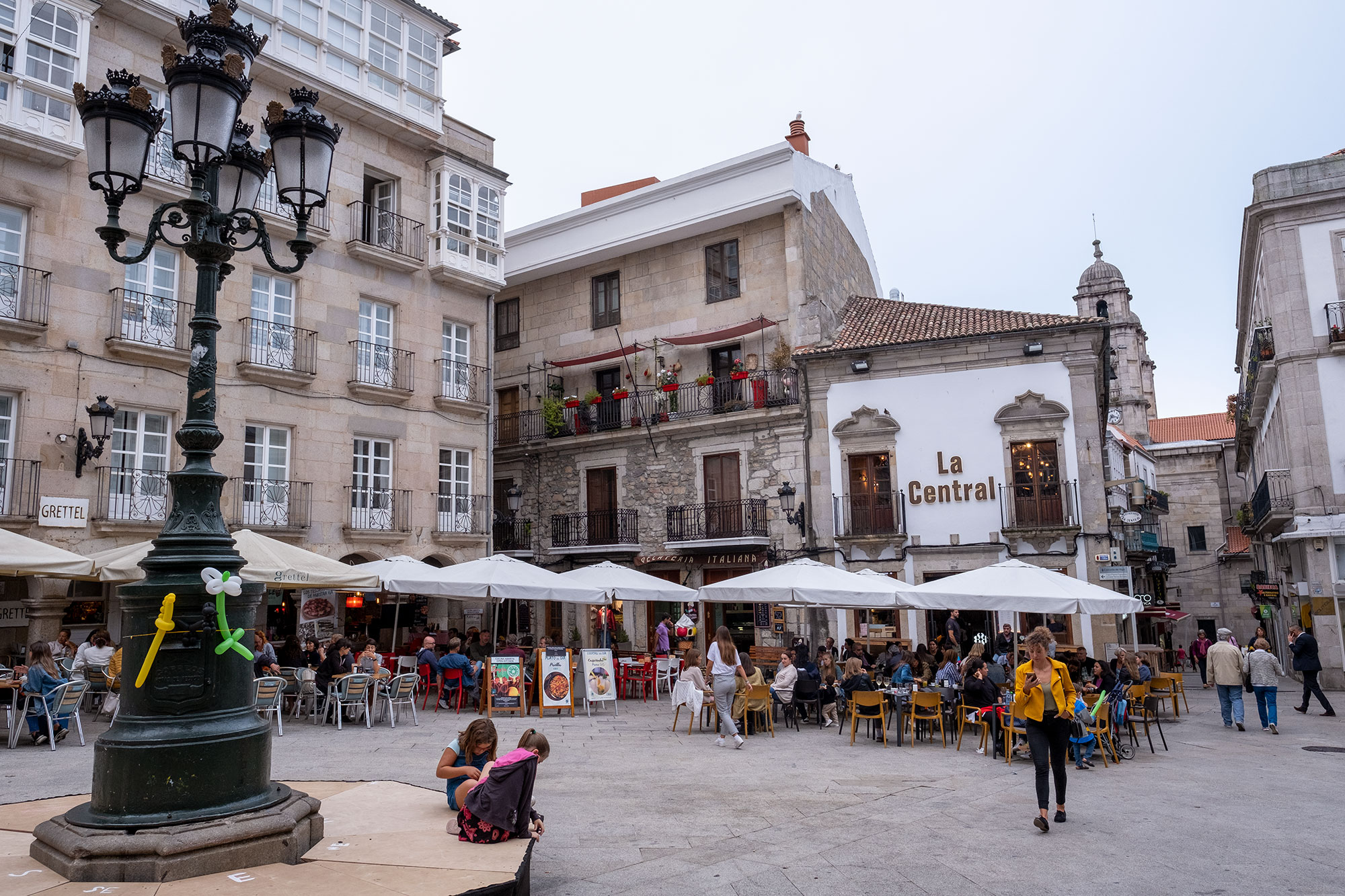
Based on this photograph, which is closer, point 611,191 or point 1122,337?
point 611,191

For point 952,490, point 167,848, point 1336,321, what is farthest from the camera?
point 952,490

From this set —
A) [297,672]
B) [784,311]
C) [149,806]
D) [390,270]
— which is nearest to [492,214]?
[390,270]

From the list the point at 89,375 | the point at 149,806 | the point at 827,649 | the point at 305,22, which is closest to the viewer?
the point at 149,806

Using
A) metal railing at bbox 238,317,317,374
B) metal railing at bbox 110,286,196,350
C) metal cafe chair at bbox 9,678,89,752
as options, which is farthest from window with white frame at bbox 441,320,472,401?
metal cafe chair at bbox 9,678,89,752

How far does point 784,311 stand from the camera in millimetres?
22266

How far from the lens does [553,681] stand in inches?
558

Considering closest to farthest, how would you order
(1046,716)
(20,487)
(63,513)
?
(1046,716), (20,487), (63,513)

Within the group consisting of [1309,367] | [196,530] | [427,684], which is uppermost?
[1309,367]

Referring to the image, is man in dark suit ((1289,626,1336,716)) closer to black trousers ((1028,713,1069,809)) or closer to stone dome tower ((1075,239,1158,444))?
black trousers ((1028,713,1069,809))

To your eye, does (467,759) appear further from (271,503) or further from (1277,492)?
(1277,492)

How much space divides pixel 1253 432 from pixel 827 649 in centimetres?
2057

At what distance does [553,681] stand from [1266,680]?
10350mm

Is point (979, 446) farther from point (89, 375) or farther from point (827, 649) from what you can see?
point (89, 375)

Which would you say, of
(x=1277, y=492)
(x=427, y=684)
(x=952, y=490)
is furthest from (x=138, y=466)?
(x=1277, y=492)
